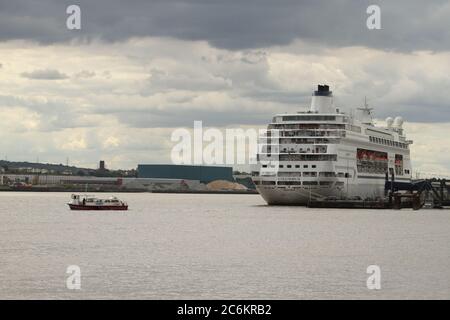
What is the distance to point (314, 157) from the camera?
128 metres

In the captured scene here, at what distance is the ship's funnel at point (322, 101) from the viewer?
13938 centimetres

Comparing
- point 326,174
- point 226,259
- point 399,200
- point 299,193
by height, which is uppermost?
point 326,174

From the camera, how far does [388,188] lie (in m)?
150

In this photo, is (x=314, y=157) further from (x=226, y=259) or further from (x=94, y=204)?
(x=226, y=259)

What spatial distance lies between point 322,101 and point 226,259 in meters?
78.7

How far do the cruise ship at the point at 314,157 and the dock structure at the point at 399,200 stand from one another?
194 centimetres

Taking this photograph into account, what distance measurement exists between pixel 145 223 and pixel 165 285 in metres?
56.7

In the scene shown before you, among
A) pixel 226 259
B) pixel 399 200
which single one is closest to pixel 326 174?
pixel 399 200

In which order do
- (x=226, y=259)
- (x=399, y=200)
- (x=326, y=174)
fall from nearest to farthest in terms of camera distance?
(x=226, y=259) → (x=326, y=174) → (x=399, y=200)

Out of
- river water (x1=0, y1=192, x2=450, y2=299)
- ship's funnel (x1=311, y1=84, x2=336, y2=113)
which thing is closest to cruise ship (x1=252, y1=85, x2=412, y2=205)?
ship's funnel (x1=311, y1=84, x2=336, y2=113)

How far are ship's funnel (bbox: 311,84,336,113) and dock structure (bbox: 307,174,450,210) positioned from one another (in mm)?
13868

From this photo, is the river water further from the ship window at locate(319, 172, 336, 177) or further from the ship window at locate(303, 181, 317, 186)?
the ship window at locate(319, 172, 336, 177)

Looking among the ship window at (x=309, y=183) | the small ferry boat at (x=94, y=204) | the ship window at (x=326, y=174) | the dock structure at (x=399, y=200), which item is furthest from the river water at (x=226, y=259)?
the small ferry boat at (x=94, y=204)
